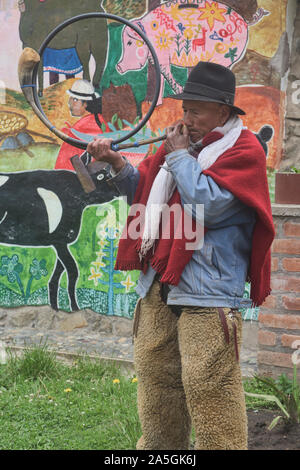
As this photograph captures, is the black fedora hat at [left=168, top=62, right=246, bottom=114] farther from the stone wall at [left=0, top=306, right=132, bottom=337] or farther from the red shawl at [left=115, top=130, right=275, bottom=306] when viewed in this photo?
the stone wall at [left=0, top=306, right=132, bottom=337]

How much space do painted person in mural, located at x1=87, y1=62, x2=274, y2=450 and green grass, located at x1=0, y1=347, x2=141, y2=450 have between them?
0.96 m

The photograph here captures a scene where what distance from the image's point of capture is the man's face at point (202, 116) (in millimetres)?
2902

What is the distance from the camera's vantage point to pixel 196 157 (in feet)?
9.70

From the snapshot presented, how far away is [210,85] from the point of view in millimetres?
2893

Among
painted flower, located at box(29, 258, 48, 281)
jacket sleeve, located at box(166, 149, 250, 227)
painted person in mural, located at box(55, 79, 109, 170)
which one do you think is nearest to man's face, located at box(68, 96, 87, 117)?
painted person in mural, located at box(55, 79, 109, 170)

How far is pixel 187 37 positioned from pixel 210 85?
313 centimetres

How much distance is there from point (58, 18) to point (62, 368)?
3.39 m

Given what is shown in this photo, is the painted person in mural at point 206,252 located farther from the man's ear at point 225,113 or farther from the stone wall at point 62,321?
the stone wall at point 62,321

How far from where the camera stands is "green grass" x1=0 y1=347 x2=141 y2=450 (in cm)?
382

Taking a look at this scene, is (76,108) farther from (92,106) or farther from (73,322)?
(73,322)

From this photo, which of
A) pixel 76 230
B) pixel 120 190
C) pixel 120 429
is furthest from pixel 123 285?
pixel 120 190

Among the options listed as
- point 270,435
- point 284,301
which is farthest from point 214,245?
point 284,301

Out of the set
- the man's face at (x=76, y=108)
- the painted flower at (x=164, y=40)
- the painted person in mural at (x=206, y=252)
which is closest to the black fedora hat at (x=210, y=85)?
the painted person in mural at (x=206, y=252)

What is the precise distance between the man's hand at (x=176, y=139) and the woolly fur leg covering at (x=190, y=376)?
66 centimetres
